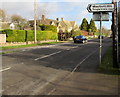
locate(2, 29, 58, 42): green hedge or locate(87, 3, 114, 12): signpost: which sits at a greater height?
locate(87, 3, 114, 12): signpost

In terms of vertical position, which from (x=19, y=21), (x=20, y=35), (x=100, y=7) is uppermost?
(x=19, y=21)

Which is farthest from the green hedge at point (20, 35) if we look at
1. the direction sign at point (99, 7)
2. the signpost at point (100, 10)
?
the direction sign at point (99, 7)

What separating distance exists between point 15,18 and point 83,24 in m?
41.9

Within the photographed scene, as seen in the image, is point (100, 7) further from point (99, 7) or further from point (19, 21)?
point (19, 21)

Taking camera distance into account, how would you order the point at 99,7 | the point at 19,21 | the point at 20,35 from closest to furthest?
the point at 99,7 < the point at 20,35 < the point at 19,21

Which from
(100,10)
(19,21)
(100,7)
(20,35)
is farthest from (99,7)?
(19,21)

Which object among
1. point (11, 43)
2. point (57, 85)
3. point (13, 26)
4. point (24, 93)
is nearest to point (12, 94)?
point (24, 93)

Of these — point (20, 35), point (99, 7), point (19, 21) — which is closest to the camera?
point (99, 7)

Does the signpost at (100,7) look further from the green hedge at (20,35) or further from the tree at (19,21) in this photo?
the tree at (19,21)

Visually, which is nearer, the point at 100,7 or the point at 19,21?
the point at 100,7

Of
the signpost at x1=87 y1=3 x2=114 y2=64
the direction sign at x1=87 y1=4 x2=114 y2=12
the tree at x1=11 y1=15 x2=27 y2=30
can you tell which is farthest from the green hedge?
the tree at x1=11 y1=15 x2=27 y2=30

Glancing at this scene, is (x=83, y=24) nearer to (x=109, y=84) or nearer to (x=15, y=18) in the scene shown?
(x=15, y=18)

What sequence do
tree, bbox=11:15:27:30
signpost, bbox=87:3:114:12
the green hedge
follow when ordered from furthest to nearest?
tree, bbox=11:15:27:30, the green hedge, signpost, bbox=87:3:114:12

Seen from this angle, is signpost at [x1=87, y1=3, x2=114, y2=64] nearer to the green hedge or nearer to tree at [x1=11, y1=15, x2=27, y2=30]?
the green hedge
